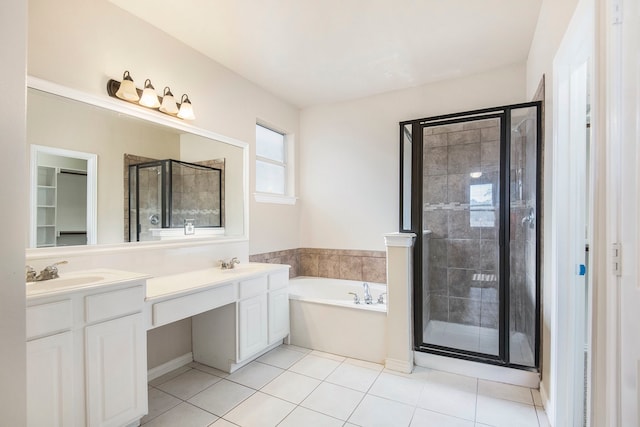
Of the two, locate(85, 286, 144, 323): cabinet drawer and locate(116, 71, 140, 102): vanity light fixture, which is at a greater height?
locate(116, 71, 140, 102): vanity light fixture

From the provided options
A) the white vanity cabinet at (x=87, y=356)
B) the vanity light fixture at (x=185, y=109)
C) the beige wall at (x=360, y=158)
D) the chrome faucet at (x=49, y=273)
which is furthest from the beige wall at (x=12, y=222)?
the beige wall at (x=360, y=158)

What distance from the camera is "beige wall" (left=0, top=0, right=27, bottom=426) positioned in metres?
0.62

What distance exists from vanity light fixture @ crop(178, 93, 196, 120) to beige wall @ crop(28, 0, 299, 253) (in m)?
0.09

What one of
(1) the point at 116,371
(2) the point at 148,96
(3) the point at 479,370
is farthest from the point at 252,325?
(2) the point at 148,96

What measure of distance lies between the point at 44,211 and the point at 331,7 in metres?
2.26

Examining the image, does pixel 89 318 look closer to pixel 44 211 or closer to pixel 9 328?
pixel 44 211

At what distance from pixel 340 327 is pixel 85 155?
2.40 m

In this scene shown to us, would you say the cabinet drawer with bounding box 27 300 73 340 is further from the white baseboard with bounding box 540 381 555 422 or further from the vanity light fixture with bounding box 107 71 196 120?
the white baseboard with bounding box 540 381 555 422

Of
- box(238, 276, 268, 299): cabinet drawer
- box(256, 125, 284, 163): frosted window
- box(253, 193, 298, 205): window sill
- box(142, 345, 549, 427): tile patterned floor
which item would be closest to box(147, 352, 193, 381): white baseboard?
box(142, 345, 549, 427): tile patterned floor

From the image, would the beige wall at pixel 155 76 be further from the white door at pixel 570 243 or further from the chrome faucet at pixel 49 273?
the white door at pixel 570 243

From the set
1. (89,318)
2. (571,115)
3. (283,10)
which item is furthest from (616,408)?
(283,10)

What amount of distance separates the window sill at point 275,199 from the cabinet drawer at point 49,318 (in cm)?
204

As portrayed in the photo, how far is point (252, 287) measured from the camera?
2.63 meters

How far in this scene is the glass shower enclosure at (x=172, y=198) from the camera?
7.52ft
